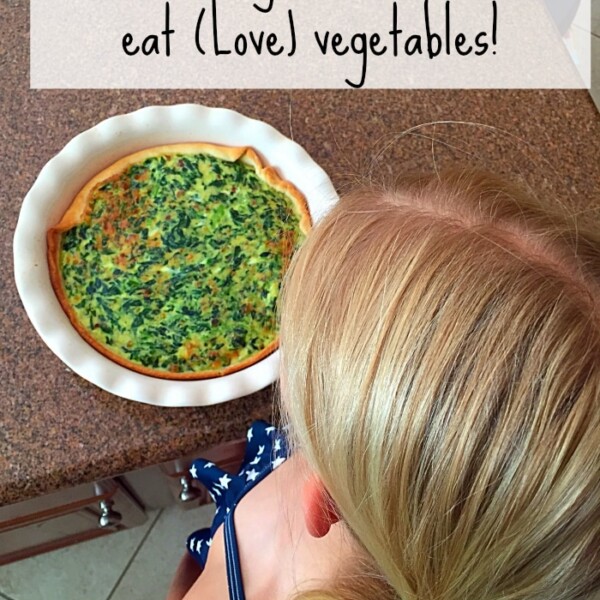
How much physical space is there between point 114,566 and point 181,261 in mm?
905

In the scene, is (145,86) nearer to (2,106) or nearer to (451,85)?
(2,106)

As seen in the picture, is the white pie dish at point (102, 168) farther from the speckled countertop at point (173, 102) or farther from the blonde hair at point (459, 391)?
the blonde hair at point (459, 391)

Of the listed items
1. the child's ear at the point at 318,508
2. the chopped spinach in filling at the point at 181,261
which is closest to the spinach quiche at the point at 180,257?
the chopped spinach in filling at the point at 181,261

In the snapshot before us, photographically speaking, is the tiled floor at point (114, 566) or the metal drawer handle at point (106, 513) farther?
the tiled floor at point (114, 566)

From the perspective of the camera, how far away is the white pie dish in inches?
22.1

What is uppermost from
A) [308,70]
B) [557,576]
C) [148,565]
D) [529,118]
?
[308,70]

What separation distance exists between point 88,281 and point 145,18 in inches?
13.1

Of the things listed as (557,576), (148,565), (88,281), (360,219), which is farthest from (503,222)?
(148,565)

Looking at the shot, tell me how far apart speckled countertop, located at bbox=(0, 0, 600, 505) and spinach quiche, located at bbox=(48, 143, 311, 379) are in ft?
0.17

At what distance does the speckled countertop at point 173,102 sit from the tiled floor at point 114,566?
78 centimetres

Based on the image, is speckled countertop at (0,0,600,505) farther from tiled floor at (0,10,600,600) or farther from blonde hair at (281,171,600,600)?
tiled floor at (0,10,600,600)

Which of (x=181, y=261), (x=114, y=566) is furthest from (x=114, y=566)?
(x=181, y=261)

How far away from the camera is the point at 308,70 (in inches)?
29.0

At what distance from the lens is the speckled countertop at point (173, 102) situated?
22.7 inches
